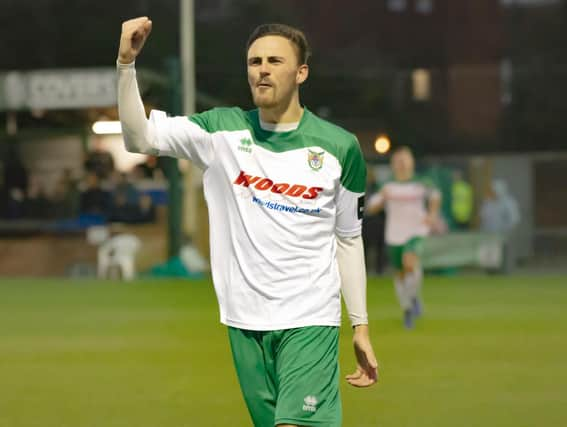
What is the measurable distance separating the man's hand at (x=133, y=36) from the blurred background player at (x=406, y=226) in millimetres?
10525

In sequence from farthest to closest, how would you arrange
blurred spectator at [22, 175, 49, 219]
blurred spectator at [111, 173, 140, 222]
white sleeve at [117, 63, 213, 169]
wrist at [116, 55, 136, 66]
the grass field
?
blurred spectator at [22, 175, 49, 219], blurred spectator at [111, 173, 140, 222], the grass field, white sleeve at [117, 63, 213, 169], wrist at [116, 55, 136, 66]

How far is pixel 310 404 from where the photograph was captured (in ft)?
18.6

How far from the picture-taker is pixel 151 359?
1359cm

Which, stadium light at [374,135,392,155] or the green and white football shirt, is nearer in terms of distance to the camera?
the green and white football shirt

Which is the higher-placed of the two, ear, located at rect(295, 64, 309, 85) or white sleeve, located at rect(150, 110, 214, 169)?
ear, located at rect(295, 64, 309, 85)

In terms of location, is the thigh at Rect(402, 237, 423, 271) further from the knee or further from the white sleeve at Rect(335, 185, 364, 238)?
the white sleeve at Rect(335, 185, 364, 238)

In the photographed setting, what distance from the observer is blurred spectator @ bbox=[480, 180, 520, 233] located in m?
30.5

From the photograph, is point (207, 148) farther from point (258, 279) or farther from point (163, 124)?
point (258, 279)

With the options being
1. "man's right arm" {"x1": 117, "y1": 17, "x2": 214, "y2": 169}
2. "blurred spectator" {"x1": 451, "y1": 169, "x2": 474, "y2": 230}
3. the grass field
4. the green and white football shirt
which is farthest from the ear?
"blurred spectator" {"x1": 451, "y1": 169, "x2": 474, "y2": 230}

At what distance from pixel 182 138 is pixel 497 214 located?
82.3 ft

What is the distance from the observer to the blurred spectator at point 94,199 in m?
28.7

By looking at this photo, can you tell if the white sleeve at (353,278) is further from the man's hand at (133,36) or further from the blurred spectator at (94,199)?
the blurred spectator at (94,199)

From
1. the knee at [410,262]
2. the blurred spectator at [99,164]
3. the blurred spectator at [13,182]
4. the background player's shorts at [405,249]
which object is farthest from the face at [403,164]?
the blurred spectator at [13,182]

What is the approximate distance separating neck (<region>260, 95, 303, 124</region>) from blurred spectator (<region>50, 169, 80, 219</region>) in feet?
77.2
